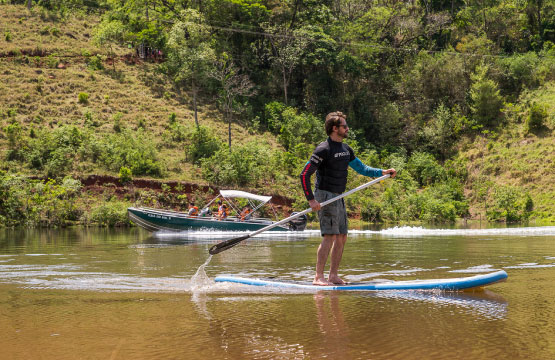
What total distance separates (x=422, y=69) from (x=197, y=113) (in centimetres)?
1980

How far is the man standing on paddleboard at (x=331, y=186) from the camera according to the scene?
743cm

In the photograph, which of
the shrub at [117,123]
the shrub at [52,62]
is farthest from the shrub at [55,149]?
the shrub at [52,62]

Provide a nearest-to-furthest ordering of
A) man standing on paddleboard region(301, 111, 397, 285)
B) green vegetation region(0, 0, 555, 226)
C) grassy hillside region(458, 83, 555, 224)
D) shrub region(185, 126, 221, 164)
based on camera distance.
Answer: man standing on paddleboard region(301, 111, 397, 285), green vegetation region(0, 0, 555, 226), grassy hillside region(458, 83, 555, 224), shrub region(185, 126, 221, 164)

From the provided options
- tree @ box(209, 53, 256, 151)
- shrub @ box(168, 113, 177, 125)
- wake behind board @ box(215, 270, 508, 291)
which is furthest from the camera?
tree @ box(209, 53, 256, 151)

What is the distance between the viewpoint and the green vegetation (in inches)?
1486

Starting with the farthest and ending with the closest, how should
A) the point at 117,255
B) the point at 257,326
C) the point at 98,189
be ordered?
the point at 98,189 < the point at 117,255 < the point at 257,326

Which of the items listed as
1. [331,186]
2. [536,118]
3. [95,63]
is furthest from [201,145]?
[331,186]

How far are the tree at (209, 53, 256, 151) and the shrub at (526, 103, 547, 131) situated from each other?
21672 millimetres

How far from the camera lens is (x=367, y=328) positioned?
5.02 meters

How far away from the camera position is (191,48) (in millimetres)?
47156

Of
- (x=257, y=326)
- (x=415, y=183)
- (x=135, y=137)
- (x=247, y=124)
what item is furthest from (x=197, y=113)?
(x=257, y=326)

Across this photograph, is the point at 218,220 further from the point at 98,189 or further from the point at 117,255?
the point at 98,189

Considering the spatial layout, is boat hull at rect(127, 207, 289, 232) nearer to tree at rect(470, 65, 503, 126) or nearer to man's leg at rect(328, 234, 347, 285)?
man's leg at rect(328, 234, 347, 285)

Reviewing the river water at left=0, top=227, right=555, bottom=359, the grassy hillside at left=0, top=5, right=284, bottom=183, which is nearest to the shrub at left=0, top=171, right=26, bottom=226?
the grassy hillside at left=0, top=5, right=284, bottom=183
